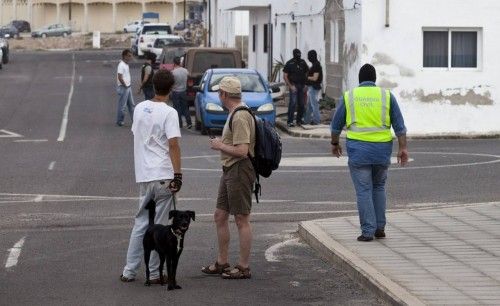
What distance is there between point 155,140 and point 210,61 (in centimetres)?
2774

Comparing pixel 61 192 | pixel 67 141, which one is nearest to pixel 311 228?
pixel 61 192

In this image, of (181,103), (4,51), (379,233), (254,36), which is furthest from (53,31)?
(379,233)

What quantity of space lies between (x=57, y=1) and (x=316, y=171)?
11356 centimetres

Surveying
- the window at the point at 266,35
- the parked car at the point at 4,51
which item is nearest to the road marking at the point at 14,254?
the window at the point at 266,35

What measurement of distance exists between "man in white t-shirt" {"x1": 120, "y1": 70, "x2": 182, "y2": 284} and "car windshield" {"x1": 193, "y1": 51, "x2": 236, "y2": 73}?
27.3 m

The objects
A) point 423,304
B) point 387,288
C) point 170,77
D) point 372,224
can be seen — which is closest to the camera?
point 423,304

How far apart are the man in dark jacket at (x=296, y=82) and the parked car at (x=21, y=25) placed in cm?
9411

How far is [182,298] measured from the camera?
10609mm

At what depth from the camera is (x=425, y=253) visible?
40.4ft

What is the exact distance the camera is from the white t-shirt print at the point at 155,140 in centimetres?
1131

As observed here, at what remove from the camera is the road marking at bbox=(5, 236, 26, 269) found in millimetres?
12547

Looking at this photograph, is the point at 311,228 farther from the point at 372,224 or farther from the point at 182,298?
the point at 182,298

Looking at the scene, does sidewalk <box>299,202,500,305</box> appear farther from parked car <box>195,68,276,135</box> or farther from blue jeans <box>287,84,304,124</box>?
blue jeans <box>287,84,304,124</box>

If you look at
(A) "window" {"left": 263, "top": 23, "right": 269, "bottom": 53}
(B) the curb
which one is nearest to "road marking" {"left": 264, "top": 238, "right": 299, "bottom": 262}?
(B) the curb
